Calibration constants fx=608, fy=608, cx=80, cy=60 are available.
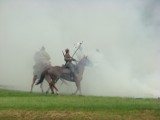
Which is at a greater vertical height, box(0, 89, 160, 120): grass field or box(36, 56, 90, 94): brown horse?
box(36, 56, 90, 94): brown horse

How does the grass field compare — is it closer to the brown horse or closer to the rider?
the rider

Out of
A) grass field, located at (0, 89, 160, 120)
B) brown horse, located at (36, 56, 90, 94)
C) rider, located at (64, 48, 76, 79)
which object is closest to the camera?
grass field, located at (0, 89, 160, 120)

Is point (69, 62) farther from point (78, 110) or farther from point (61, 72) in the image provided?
point (78, 110)

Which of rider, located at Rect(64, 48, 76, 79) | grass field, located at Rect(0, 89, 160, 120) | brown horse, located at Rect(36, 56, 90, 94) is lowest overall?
grass field, located at Rect(0, 89, 160, 120)

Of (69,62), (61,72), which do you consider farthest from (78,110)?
(61,72)

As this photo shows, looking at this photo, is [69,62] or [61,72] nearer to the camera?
[69,62]

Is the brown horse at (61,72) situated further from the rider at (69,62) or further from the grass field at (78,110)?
the grass field at (78,110)

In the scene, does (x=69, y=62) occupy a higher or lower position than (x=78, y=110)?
higher

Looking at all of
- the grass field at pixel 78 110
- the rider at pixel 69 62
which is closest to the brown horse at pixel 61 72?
the rider at pixel 69 62

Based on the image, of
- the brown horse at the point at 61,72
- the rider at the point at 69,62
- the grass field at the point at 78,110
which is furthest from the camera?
the brown horse at the point at 61,72

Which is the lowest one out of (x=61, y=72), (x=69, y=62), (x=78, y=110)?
(x=78, y=110)

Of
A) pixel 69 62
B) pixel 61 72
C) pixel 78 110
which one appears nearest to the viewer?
pixel 78 110

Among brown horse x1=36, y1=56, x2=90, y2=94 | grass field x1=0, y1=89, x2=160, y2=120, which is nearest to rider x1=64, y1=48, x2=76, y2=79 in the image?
brown horse x1=36, y1=56, x2=90, y2=94

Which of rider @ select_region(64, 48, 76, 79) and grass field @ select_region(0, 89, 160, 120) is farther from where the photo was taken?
rider @ select_region(64, 48, 76, 79)
